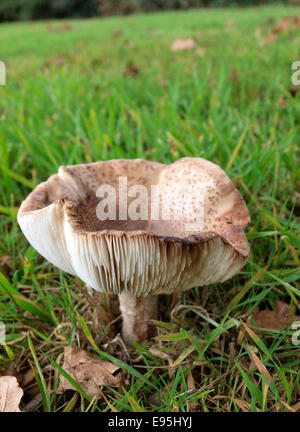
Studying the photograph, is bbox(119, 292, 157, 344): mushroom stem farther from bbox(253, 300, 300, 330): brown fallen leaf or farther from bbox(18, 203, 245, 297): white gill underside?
bbox(253, 300, 300, 330): brown fallen leaf

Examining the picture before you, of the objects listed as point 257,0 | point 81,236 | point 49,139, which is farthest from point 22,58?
point 257,0

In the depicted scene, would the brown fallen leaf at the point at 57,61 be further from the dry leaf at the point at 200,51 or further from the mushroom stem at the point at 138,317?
the mushroom stem at the point at 138,317

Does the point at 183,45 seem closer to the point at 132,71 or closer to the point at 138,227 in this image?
the point at 132,71

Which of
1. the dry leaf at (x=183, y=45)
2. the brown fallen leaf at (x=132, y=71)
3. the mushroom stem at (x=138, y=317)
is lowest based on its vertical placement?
the mushroom stem at (x=138, y=317)

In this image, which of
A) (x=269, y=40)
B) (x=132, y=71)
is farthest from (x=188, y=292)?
(x=269, y=40)

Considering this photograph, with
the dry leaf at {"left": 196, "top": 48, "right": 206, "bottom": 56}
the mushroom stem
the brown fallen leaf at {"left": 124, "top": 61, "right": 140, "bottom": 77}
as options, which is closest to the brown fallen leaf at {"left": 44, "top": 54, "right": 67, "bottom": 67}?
the brown fallen leaf at {"left": 124, "top": 61, "right": 140, "bottom": 77}

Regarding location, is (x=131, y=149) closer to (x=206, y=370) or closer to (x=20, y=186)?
(x=20, y=186)

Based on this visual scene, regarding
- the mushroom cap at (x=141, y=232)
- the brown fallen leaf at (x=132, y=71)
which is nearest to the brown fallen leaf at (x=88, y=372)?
the mushroom cap at (x=141, y=232)
